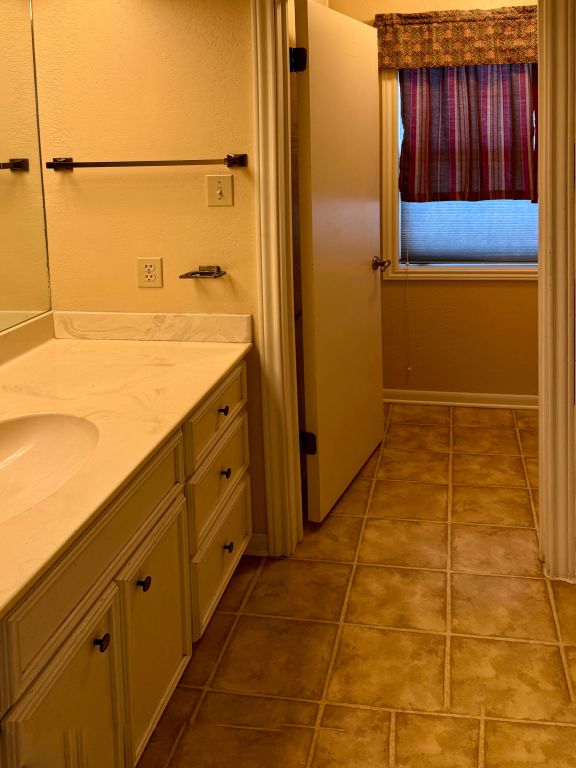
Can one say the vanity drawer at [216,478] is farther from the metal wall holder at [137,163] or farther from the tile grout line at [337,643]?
the metal wall holder at [137,163]

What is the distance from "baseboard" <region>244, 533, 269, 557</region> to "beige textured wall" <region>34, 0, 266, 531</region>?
47 centimetres

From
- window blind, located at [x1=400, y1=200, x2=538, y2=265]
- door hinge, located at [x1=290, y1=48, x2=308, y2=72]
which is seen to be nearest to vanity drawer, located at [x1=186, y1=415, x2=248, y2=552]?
door hinge, located at [x1=290, y1=48, x2=308, y2=72]

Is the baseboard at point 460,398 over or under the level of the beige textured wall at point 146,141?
under

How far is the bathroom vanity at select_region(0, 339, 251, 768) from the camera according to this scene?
59.2 inches

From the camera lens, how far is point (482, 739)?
229cm

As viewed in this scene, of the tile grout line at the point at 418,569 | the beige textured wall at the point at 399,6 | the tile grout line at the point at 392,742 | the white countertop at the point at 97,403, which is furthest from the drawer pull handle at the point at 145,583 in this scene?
the beige textured wall at the point at 399,6

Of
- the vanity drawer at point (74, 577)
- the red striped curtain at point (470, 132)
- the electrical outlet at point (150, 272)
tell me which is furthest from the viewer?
the red striped curtain at point (470, 132)

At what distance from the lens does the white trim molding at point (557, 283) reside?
2.74m

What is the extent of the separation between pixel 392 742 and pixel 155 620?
0.68 metres

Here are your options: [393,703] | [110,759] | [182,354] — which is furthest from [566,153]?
[110,759]

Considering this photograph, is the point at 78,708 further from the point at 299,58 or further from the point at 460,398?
the point at 460,398

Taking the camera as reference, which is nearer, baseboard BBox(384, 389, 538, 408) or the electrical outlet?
the electrical outlet

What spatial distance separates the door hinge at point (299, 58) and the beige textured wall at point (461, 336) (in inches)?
78.9

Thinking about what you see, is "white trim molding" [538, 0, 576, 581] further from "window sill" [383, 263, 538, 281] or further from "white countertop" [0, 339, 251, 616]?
"window sill" [383, 263, 538, 281]
